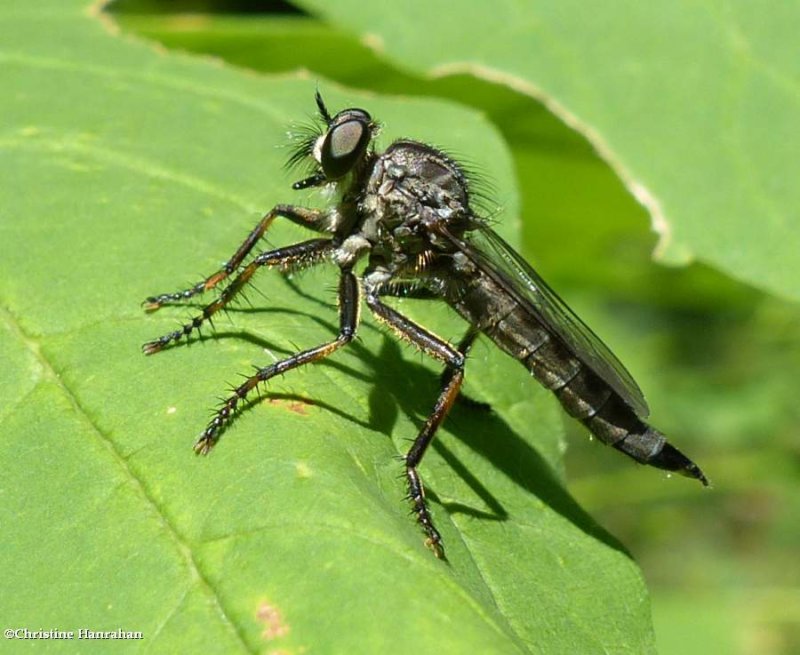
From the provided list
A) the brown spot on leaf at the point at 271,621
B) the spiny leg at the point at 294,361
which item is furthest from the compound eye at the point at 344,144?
the brown spot on leaf at the point at 271,621

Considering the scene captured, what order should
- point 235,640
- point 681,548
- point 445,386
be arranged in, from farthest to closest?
point 681,548 → point 445,386 → point 235,640

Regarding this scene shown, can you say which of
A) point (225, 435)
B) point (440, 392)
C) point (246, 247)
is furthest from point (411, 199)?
point (225, 435)

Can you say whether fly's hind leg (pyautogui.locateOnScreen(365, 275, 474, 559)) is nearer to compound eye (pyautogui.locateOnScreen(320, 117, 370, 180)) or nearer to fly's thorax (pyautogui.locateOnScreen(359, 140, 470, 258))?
fly's thorax (pyautogui.locateOnScreen(359, 140, 470, 258))

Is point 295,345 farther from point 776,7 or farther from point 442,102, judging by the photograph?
point 776,7

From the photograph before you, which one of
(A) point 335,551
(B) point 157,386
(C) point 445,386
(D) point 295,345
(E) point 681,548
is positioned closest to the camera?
(A) point 335,551

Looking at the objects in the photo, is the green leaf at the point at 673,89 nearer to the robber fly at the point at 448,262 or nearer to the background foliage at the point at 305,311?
the background foliage at the point at 305,311

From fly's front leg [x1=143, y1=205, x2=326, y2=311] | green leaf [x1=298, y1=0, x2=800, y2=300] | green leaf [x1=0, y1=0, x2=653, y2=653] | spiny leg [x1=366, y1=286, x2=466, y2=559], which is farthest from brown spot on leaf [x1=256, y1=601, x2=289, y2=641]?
green leaf [x1=298, y1=0, x2=800, y2=300]

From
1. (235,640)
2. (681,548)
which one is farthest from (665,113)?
(681,548)

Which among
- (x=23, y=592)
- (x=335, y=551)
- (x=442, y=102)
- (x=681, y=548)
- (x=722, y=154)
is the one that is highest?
(x=722, y=154)
